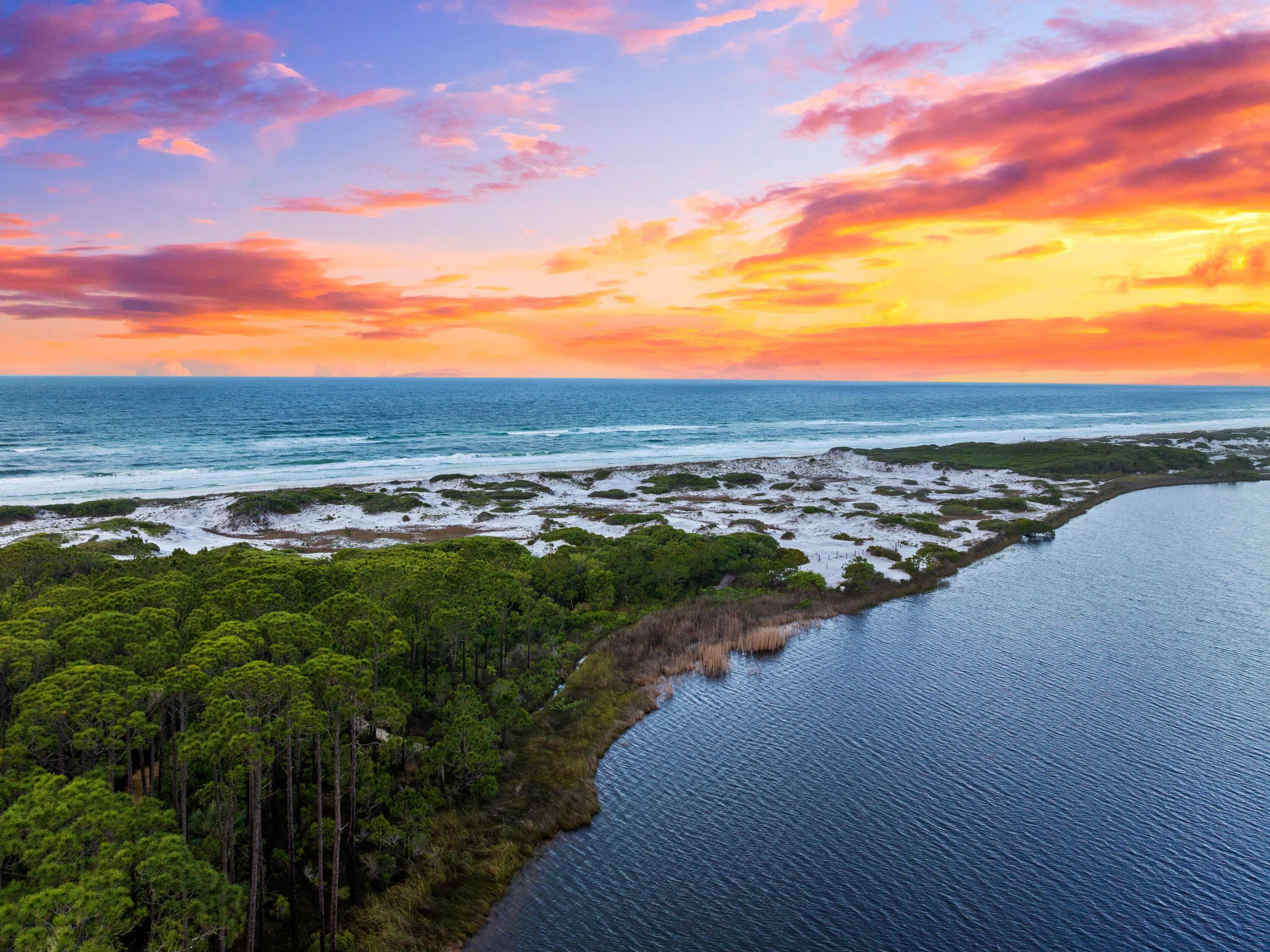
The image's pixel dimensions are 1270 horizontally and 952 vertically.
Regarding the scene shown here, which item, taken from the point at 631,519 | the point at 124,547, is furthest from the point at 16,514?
the point at 631,519

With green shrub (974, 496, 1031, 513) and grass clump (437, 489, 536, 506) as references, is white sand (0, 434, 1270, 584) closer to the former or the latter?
grass clump (437, 489, 536, 506)

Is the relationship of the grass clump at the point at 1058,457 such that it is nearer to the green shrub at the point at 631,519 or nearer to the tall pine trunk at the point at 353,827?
the green shrub at the point at 631,519

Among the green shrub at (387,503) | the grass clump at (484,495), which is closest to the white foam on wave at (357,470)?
the grass clump at (484,495)

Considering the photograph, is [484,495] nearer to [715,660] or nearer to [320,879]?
[715,660]

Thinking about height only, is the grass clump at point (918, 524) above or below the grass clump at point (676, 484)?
below

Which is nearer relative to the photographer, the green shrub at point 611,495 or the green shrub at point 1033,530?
the green shrub at point 1033,530

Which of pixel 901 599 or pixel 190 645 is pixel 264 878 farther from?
pixel 901 599
